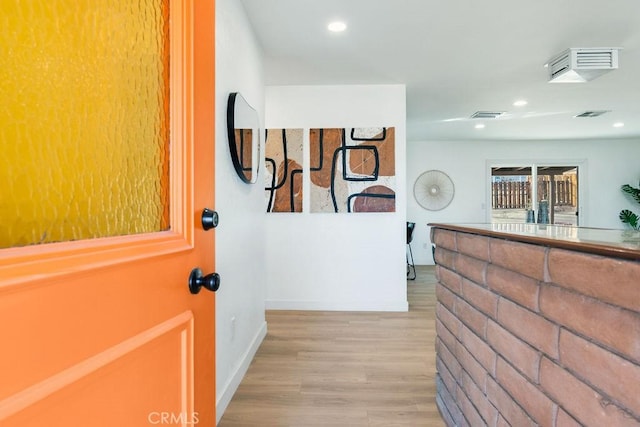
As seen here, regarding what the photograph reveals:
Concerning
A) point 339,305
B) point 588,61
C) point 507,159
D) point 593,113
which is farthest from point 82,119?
point 507,159

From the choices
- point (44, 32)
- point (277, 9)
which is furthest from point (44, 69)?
point (277, 9)

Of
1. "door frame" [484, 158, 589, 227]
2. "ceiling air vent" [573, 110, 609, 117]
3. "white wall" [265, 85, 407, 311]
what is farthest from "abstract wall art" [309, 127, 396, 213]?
"door frame" [484, 158, 589, 227]

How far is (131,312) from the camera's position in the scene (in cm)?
63

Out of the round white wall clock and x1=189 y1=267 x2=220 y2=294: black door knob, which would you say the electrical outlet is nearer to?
x1=189 y1=267 x2=220 y2=294: black door knob

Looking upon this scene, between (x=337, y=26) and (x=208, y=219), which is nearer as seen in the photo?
(x=208, y=219)

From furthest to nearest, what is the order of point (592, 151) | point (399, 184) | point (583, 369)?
point (592, 151)
point (399, 184)
point (583, 369)

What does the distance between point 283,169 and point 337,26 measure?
160cm

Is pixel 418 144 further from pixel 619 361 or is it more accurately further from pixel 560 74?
pixel 619 361

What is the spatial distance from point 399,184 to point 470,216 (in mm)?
3895

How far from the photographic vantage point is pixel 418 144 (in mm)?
7027

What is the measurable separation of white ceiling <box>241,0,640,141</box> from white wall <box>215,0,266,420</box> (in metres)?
0.37

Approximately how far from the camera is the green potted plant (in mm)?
6594

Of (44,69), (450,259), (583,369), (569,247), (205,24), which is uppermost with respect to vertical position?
(205,24)

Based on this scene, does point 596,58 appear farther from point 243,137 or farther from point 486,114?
point 243,137
